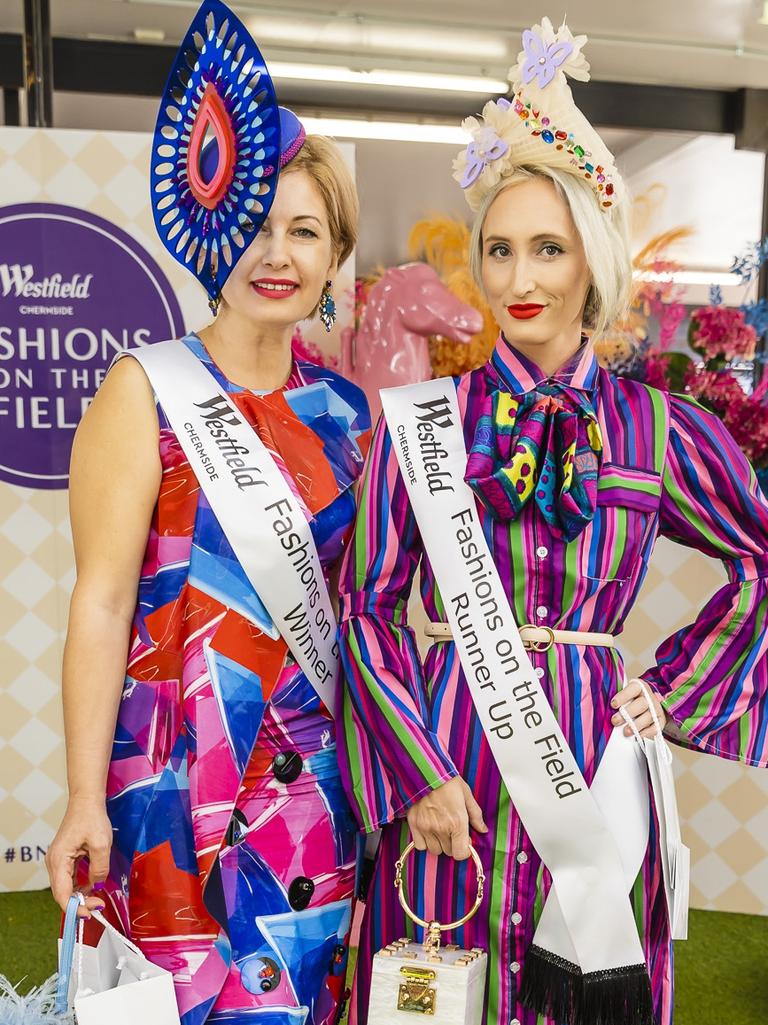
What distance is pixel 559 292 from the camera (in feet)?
4.91

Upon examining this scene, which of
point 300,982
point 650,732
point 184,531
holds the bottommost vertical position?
point 300,982

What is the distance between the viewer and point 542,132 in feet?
4.89

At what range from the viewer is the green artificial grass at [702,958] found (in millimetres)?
2736

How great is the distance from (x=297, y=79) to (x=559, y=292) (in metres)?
4.26

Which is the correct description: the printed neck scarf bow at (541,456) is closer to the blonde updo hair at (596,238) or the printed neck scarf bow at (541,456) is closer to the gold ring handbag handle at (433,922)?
the blonde updo hair at (596,238)

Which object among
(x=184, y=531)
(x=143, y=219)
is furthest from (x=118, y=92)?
(x=184, y=531)

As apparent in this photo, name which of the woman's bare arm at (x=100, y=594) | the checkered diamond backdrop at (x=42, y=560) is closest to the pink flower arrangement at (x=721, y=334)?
the checkered diamond backdrop at (x=42, y=560)

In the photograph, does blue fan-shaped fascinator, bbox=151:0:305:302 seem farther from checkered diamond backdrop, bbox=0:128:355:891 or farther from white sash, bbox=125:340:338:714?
checkered diamond backdrop, bbox=0:128:355:891

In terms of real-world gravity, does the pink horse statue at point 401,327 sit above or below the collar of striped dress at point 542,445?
above

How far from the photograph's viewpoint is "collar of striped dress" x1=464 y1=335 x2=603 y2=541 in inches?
56.1

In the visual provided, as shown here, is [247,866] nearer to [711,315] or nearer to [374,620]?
[374,620]

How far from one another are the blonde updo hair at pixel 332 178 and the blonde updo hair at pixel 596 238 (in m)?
0.23

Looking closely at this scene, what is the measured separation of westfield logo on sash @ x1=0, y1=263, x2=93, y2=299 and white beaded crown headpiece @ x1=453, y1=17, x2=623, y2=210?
185 centimetres

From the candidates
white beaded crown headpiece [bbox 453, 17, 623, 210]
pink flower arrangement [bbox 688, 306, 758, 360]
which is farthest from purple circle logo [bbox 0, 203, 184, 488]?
white beaded crown headpiece [bbox 453, 17, 623, 210]
